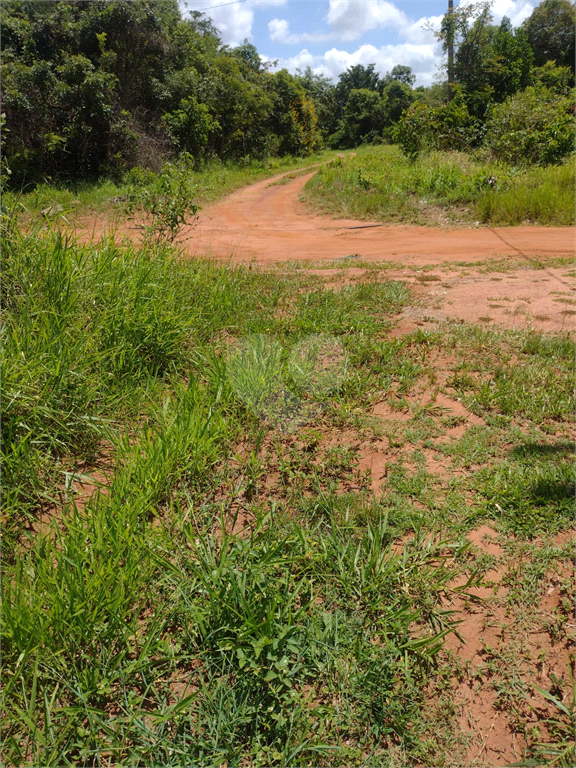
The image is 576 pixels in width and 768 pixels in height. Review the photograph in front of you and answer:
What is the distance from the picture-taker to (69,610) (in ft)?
6.47

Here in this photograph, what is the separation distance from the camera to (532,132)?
12391 mm

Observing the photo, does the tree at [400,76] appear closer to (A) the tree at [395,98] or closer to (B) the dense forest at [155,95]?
(A) the tree at [395,98]

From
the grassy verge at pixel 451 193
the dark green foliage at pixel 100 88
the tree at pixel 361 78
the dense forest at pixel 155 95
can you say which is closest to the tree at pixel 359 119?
the tree at pixel 361 78

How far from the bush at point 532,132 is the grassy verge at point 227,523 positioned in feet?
32.0

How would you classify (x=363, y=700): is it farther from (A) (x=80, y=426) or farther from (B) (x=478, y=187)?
(B) (x=478, y=187)

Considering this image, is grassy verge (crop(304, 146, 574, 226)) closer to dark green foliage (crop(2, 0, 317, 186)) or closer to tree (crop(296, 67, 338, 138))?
dark green foliage (crop(2, 0, 317, 186))

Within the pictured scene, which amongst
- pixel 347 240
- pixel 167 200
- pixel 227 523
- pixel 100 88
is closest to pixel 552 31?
pixel 100 88

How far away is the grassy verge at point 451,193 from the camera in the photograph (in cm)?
970

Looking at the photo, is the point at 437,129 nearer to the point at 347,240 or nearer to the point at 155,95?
the point at 347,240

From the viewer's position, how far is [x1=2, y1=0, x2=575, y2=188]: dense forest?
44.5 feet

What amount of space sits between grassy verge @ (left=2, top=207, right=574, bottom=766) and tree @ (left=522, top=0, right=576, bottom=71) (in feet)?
110

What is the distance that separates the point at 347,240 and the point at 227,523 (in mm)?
7704

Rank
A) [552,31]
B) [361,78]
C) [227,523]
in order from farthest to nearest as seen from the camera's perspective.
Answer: [361,78]
[552,31]
[227,523]

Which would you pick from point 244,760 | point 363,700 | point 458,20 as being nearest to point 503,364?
point 363,700
